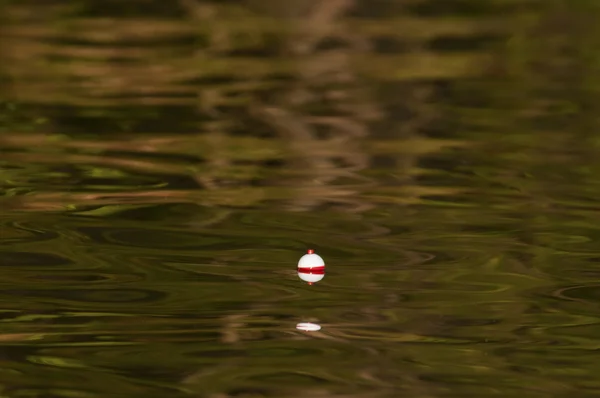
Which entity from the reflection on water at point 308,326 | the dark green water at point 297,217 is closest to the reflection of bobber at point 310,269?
the dark green water at point 297,217

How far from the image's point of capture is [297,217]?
5.65 m

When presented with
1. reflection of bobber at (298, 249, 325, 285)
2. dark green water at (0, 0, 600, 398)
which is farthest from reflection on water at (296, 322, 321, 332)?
reflection of bobber at (298, 249, 325, 285)

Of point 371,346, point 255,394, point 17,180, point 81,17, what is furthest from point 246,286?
point 81,17

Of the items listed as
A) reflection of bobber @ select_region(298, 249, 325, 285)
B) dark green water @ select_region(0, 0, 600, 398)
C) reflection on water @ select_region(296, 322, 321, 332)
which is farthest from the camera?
reflection of bobber @ select_region(298, 249, 325, 285)

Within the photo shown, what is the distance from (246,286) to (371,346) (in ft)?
2.29

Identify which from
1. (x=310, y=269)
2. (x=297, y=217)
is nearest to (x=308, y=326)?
(x=310, y=269)

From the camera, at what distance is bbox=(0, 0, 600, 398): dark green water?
13.1 ft

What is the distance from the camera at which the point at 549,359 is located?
4.00 meters

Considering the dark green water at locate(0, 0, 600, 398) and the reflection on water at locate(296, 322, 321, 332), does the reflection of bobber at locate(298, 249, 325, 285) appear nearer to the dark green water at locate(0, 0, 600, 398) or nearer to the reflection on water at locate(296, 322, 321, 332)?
the dark green water at locate(0, 0, 600, 398)

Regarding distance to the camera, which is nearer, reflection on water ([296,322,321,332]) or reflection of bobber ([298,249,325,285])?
reflection on water ([296,322,321,332])

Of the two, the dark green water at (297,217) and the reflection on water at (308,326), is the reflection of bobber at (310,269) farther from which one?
the reflection on water at (308,326)

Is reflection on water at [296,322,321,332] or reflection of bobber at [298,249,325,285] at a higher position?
reflection of bobber at [298,249,325,285]

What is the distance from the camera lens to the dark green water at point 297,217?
4.00 meters

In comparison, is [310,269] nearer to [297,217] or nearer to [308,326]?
[308,326]
